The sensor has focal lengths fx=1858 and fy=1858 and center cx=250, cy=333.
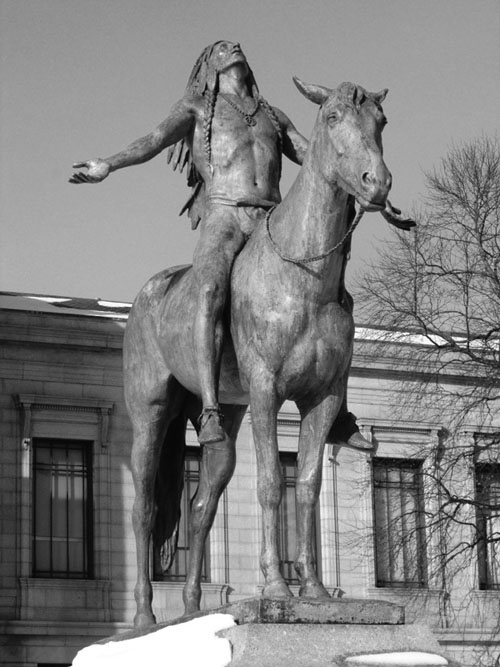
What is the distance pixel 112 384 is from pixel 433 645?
26916 millimetres

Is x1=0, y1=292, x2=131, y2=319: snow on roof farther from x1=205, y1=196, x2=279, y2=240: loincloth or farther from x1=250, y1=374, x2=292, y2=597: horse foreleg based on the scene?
x1=250, y1=374, x2=292, y2=597: horse foreleg

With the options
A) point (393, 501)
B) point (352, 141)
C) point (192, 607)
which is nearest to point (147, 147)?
point (352, 141)

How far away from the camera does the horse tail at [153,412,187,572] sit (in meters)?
→ 13.3

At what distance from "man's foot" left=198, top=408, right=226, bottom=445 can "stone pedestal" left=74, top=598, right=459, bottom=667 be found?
3.69ft

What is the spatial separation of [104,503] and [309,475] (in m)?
25.5

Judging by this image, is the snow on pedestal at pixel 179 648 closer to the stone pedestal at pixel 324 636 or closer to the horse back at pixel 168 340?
the stone pedestal at pixel 324 636

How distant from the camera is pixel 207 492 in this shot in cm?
1275

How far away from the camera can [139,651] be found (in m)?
11.3

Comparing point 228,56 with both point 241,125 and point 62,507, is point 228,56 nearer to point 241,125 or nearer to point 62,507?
point 241,125

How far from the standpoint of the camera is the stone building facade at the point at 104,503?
3606 centimetres

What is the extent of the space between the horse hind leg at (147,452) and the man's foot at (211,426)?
1225 mm

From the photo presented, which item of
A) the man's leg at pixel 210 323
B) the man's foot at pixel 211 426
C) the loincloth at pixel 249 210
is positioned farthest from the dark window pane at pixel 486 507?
the man's foot at pixel 211 426

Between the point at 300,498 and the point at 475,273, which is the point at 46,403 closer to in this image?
the point at 475,273

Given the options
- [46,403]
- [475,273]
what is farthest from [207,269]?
[46,403]
